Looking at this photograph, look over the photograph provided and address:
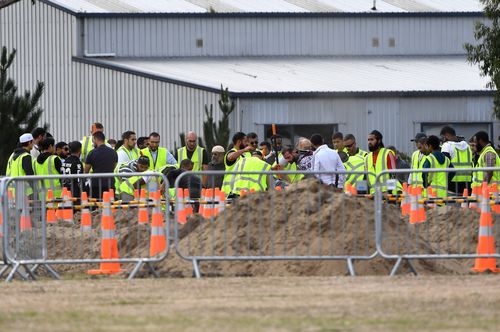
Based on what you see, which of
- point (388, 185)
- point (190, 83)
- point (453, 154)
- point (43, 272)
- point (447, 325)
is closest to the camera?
point (447, 325)

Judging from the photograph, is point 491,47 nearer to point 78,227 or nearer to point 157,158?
point 157,158

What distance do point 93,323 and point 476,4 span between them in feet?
157

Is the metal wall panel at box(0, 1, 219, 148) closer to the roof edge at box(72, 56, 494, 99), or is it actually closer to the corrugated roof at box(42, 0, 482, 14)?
the roof edge at box(72, 56, 494, 99)

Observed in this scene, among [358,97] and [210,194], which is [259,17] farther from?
[210,194]

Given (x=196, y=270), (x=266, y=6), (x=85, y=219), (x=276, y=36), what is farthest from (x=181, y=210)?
(x=266, y=6)

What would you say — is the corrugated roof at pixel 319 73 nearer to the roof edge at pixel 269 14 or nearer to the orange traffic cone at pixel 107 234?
the roof edge at pixel 269 14

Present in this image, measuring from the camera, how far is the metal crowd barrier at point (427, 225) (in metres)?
15.7

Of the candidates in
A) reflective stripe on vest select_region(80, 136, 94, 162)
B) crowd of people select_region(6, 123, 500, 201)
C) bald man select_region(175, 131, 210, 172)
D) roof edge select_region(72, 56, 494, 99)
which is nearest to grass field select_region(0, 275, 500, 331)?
crowd of people select_region(6, 123, 500, 201)

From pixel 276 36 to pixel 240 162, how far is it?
3305 centimetres

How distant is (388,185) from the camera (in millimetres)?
15859

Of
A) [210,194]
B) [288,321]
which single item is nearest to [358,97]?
[210,194]

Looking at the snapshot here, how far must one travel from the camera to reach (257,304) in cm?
1252

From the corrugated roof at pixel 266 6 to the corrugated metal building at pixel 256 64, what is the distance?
0.07 meters

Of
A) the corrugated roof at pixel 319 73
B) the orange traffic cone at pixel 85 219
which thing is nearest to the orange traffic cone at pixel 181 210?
the orange traffic cone at pixel 85 219
